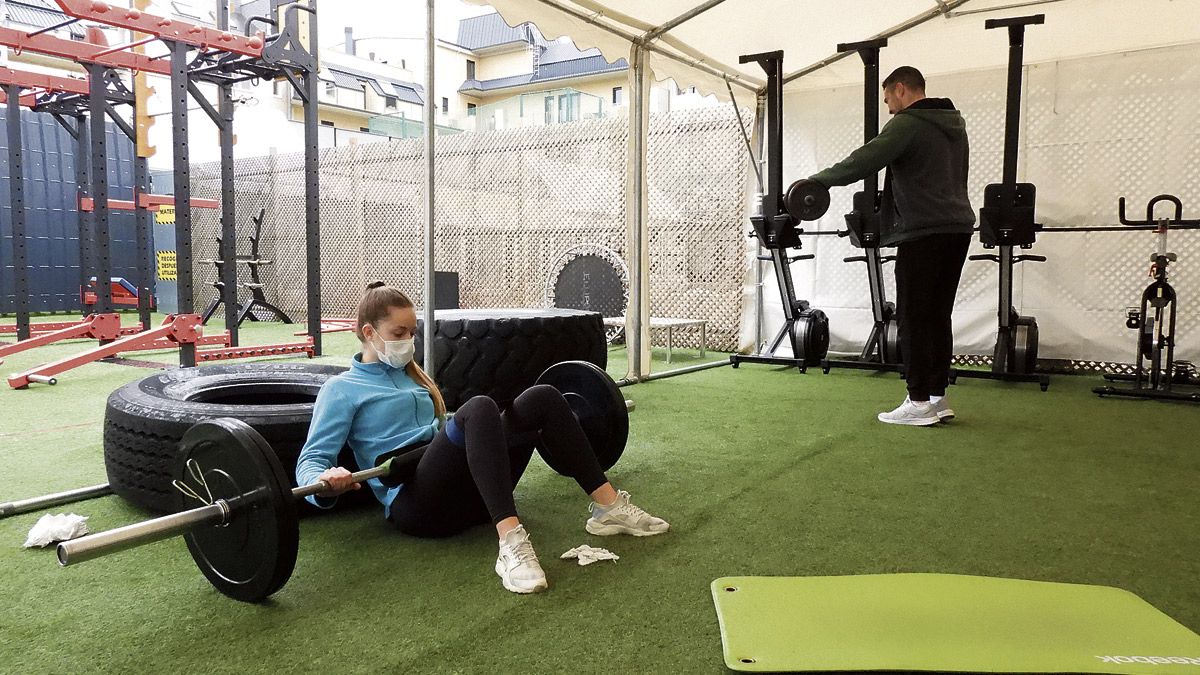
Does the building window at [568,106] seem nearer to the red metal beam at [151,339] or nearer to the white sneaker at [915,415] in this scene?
the red metal beam at [151,339]

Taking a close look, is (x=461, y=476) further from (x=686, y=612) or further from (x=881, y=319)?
(x=881, y=319)

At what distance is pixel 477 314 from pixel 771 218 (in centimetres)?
200

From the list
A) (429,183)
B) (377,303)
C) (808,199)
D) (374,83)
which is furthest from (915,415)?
(374,83)

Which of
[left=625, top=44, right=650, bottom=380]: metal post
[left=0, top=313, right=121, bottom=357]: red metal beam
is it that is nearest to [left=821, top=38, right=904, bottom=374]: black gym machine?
[left=625, top=44, right=650, bottom=380]: metal post

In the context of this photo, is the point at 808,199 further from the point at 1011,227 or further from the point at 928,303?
the point at 1011,227

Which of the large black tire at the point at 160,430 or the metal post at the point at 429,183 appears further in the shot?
the metal post at the point at 429,183

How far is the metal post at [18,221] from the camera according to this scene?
5.55 meters

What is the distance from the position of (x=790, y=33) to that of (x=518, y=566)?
3.97 m

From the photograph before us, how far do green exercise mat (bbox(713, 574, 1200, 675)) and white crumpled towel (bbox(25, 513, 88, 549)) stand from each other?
152 centimetres

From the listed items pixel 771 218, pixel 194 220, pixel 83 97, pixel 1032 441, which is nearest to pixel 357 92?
pixel 194 220

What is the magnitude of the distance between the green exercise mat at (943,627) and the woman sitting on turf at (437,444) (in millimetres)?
417

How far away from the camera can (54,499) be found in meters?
2.04

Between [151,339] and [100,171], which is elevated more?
[100,171]

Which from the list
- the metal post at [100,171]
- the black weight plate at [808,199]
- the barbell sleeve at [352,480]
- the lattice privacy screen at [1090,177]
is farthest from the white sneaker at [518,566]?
the metal post at [100,171]
